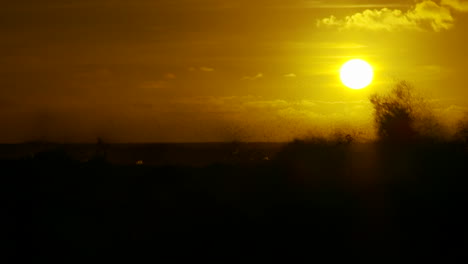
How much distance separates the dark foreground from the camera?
687 inches

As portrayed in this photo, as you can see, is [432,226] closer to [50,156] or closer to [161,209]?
[161,209]

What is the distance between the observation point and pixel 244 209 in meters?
20.5

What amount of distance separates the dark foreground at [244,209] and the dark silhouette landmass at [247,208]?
1.1 inches

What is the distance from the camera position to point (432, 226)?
1922 cm

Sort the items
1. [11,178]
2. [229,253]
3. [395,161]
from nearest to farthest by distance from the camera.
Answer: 1. [229,253]
2. [11,178]
3. [395,161]

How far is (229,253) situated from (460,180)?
32.4 feet

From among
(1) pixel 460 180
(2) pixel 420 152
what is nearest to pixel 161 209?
(1) pixel 460 180

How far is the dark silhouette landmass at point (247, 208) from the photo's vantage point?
17.5 m

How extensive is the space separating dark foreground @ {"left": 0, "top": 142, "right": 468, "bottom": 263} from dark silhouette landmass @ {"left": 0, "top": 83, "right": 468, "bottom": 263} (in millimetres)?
29

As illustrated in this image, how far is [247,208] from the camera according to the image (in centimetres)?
A: 2066

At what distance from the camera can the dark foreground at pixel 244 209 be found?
57.2ft

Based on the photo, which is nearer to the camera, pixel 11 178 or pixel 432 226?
pixel 432 226

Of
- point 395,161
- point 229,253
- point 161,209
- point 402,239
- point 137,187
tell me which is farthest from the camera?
point 395,161

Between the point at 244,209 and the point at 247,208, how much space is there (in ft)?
0.45
